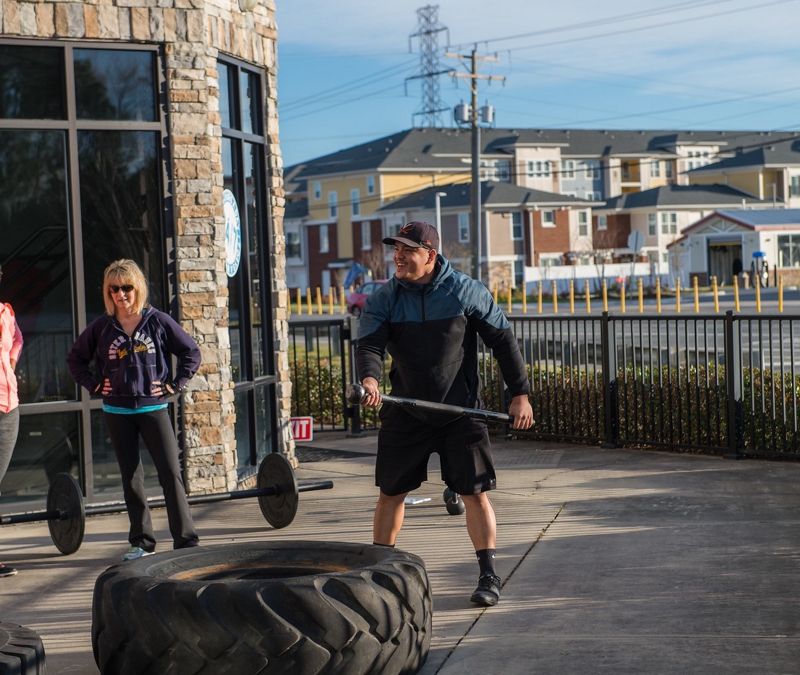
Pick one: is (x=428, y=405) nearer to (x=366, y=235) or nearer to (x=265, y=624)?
(x=265, y=624)

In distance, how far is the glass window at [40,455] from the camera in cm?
919

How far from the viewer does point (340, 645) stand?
15.6 ft

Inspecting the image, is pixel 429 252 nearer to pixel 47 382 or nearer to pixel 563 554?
pixel 563 554

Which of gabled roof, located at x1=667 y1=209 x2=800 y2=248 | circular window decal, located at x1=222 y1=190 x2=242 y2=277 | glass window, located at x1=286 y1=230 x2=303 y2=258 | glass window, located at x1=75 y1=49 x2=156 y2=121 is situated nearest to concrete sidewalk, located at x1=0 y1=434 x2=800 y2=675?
circular window decal, located at x1=222 y1=190 x2=242 y2=277

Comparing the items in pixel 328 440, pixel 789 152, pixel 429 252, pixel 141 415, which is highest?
pixel 789 152

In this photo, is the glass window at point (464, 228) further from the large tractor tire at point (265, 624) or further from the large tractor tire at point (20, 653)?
the large tractor tire at point (20, 653)

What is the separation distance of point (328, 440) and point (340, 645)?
884cm

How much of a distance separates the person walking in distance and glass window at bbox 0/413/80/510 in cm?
361

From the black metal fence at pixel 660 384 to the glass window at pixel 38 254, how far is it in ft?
15.2

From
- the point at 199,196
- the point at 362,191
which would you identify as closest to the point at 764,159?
the point at 362,191

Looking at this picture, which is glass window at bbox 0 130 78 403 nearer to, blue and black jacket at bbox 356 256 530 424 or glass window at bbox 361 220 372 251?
blue and black jacket at bbox 356 256 530 424

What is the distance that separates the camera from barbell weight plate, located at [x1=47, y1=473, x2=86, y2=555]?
7684 mm

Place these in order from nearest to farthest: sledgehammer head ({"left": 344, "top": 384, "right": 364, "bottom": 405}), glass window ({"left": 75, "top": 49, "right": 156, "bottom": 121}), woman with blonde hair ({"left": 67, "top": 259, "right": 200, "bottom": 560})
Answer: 1. sledgehammer head ({"left": 344, "top": 384, "right": 364, "bottom": 405})
2. woman with blonde hair ({"left": 67, "top": 259, "right": 200, "bottom": 560})
3. glass window ({"left": 75, "top": 49, "right": 156, "bottom": 121})

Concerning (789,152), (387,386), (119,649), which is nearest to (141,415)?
(119,649)
